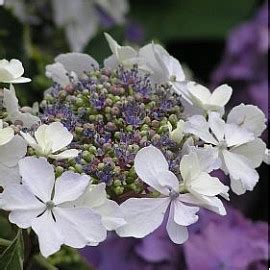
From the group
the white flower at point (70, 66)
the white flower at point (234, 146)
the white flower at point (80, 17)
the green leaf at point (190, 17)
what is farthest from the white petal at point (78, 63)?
the green leaf at point (190, 17)

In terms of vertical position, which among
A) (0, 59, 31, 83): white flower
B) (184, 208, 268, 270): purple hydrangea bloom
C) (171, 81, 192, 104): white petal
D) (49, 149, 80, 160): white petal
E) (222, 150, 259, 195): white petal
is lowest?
(184, 208, 268, 270): purple hydrangea bloom

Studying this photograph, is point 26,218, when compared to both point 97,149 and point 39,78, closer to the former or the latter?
point 97,149

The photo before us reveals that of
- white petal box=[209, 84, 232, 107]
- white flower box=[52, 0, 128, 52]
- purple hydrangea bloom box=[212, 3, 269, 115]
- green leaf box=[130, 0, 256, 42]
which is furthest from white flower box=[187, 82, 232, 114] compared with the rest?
green leaf box=[130, 0, 256, 42]

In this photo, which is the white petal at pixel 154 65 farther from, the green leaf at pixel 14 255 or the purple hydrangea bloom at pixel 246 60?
the purple hydrangea bloom at pixel 246 60

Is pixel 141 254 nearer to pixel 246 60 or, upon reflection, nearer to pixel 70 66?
pixel 70 66

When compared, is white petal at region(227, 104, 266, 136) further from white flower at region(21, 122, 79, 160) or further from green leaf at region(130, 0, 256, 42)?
green leaf at region(130, 0, 256, 42)
